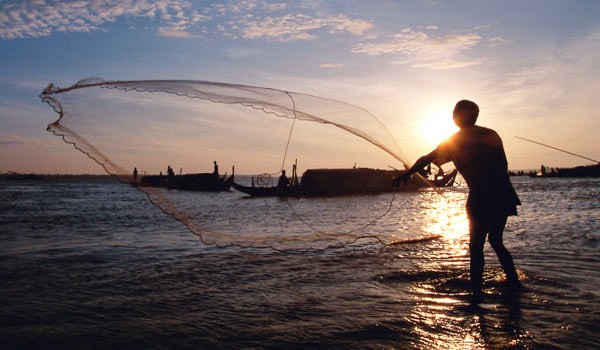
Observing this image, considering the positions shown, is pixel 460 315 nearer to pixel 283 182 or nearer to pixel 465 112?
pixel 465 112

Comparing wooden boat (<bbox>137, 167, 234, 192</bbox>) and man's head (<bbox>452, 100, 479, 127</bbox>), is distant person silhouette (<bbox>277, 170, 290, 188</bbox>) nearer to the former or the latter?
wooden boat (<bbox>137, 167, 234, 192</bbox>)

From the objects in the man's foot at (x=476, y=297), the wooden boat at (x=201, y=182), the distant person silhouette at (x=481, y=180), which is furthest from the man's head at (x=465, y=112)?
the wooden boat at (x=201, y=182)

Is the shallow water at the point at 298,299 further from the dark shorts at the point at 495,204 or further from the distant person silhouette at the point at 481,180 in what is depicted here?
the dark shorts at the point at 495,204

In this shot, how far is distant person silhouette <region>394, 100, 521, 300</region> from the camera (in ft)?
14.0

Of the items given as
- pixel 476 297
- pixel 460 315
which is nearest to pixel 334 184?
pixel 476 297

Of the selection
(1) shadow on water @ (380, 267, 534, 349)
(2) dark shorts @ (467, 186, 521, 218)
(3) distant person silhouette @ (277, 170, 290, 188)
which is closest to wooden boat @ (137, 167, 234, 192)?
(3) distant person silhouette @ (277, 170, 290, 188)

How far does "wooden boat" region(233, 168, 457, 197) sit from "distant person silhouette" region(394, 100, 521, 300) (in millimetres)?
30858

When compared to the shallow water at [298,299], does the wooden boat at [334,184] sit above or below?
above

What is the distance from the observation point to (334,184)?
39.3 metres

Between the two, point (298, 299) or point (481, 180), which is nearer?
point (481, 180)

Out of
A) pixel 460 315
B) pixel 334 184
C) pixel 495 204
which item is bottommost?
pixel 460 315

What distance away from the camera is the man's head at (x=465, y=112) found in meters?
4.35

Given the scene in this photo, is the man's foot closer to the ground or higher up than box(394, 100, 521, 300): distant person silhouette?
closer to the ground

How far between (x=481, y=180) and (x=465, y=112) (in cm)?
69
